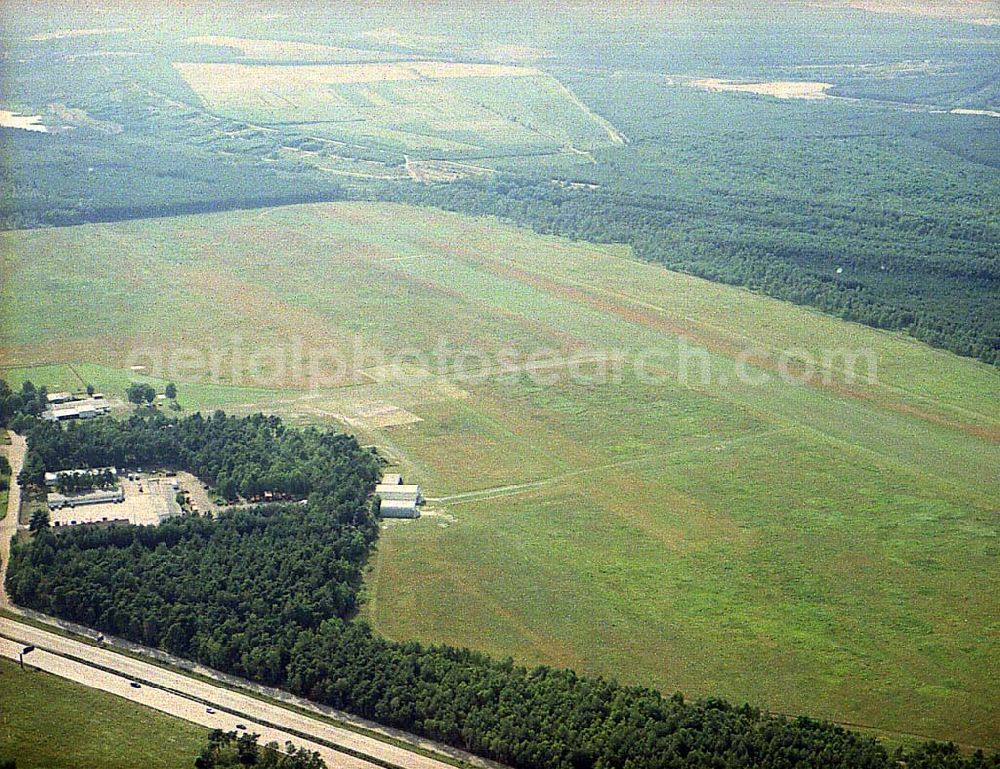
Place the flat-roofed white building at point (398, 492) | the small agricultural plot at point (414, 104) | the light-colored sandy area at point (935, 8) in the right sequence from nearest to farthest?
1. the flat-roofed white building at point (398, 492)
2. the small agricultural plot at point (414, 104)
3. the light-colored sandy area at point (935, 8)

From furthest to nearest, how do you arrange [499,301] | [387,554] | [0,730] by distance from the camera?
[499,301] → [387,554] → [0,730]

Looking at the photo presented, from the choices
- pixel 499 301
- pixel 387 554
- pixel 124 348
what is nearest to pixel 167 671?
pixel 387 554

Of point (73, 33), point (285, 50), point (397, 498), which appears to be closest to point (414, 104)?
point (285, 50)

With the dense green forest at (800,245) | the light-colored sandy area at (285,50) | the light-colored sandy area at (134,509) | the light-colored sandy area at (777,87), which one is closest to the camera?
the light-colored sandy area at (134,509)

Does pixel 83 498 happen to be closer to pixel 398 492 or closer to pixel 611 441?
pixel 398 492

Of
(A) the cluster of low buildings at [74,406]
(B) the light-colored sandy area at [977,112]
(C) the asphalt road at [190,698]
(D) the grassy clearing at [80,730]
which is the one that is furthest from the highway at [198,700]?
(B) the light-colored sandy area at [977,112]

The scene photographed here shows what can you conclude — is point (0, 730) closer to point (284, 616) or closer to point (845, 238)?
point (284, 616)

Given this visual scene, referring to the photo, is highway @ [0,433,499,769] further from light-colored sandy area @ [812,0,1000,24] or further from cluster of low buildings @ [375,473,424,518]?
light-colored sandy area @ [812,0,1000,24]

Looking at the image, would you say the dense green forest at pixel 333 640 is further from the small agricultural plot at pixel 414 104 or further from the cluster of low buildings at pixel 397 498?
the small agricultural plot at pixel 414 104
